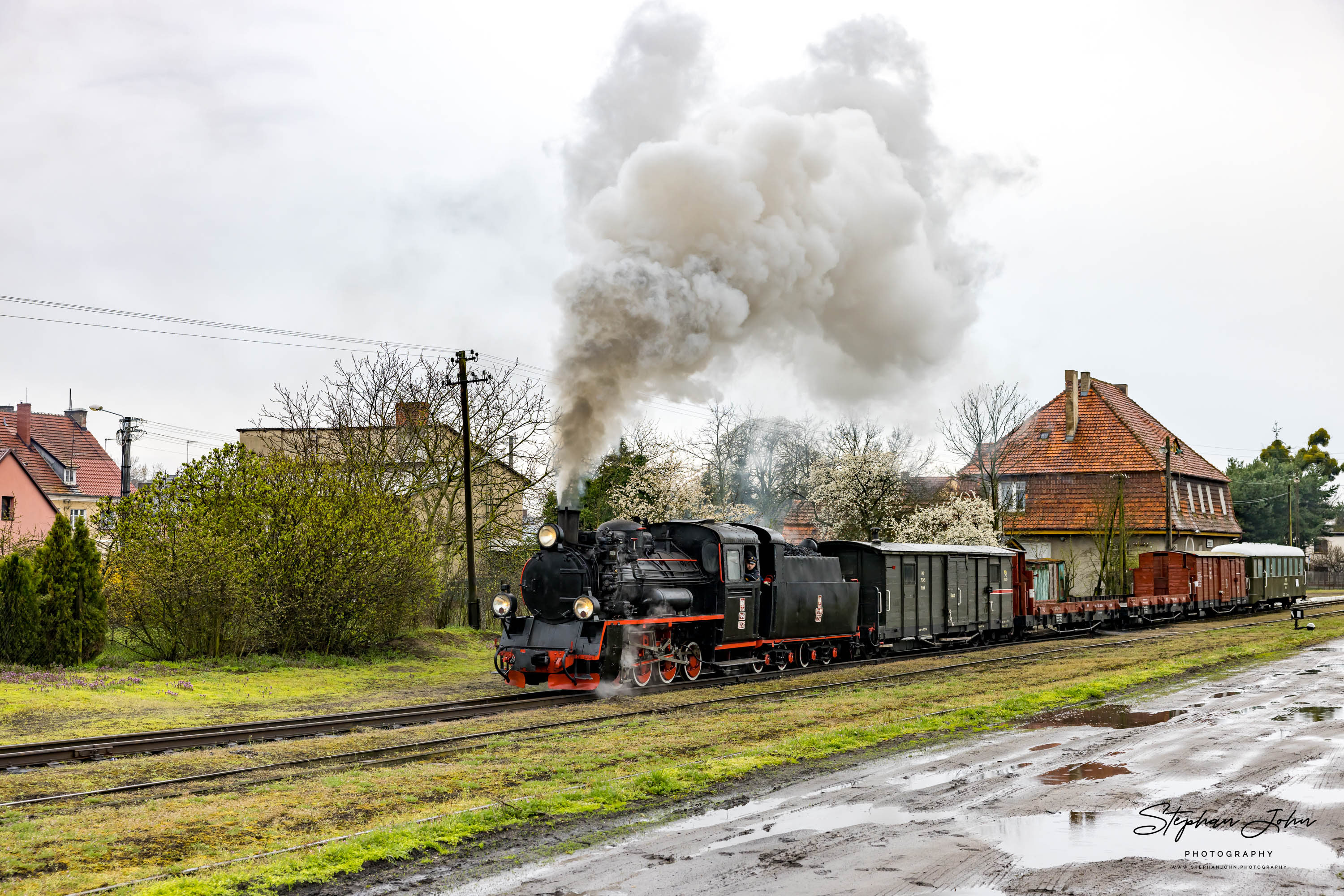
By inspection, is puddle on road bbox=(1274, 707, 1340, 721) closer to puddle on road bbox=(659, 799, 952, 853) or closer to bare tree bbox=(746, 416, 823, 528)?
puddle on road bbox=(659, 799, 952, 853)

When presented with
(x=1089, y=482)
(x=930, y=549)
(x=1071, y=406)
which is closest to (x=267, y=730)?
(x=930, y=549)

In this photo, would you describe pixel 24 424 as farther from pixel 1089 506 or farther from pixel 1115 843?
pixel 1115 843

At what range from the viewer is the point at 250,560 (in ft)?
65.8

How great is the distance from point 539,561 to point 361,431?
1572 centimetres

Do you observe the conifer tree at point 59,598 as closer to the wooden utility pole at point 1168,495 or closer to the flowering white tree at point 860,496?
the flowering white tree at point 860,496

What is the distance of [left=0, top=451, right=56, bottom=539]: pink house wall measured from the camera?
1801 inches

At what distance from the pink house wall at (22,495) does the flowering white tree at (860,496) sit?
107 ft

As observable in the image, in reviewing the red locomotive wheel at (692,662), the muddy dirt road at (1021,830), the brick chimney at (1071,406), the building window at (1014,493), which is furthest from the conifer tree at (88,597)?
the brick chimney at (1071,406)

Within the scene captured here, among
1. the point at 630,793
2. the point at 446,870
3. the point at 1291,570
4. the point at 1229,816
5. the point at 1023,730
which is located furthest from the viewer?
the point at 1291,570

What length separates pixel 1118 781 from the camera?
30.6 feet

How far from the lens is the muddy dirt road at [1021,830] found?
6.57m

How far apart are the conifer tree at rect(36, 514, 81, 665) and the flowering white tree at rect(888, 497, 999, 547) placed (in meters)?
28.0

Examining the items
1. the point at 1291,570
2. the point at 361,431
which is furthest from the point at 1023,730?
the point at 1291,570

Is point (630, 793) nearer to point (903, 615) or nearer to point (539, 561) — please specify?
point (539, 561)
